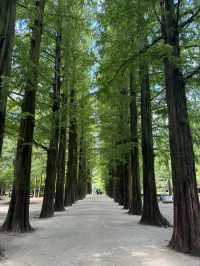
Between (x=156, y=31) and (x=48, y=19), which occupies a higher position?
(x=48, y=19)

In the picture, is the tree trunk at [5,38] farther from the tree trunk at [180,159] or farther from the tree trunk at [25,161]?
the tree trunk at [180,159]

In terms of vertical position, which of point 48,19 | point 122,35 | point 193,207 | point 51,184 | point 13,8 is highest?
point 48,19

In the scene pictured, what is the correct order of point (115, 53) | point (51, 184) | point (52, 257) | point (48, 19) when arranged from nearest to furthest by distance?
1. point (52, 257)
2. point (115, 53)
3. point (48, 19)
4. point (51, 184)

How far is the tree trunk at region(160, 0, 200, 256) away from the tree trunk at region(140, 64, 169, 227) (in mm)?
3810

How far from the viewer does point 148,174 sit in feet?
44.7

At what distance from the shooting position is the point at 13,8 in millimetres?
7250

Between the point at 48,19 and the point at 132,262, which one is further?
the point at 48,19

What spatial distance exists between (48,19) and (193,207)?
9438 mm

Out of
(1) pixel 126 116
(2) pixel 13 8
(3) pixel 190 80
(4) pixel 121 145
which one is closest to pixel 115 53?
(3) pixel 190 80

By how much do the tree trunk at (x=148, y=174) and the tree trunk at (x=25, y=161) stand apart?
4297 millimetres

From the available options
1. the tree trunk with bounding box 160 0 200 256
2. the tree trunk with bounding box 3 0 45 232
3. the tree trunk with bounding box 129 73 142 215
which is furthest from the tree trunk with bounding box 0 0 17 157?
the tree trunk with bounding box 129 73 142 215

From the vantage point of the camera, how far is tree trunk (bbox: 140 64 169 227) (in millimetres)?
12938

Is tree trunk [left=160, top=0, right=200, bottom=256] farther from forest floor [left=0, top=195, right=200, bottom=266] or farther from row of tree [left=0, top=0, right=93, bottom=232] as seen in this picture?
row of tree [left=0, top=0, right=93, bottom=232]

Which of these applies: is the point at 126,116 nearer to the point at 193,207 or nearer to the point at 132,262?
the point at 193,207
